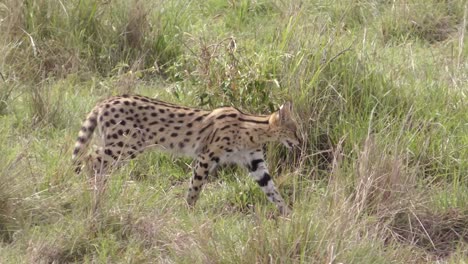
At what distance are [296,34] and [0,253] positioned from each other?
10.1ft

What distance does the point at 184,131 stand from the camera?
7.99 metres

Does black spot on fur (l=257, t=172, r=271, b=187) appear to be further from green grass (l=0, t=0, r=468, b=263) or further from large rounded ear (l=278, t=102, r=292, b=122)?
large rounded ear (l=278, t=102, r=292, b=122)

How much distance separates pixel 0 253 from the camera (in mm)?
6305

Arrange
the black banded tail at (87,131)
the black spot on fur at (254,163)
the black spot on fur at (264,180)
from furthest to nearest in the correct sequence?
the black banded tail at (87,131)
the black spot on fur at (254,163)
the black spot on fur at (264,180)

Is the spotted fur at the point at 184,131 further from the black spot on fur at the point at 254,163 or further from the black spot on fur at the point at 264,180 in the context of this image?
the black spot on fur at the point at 264,180

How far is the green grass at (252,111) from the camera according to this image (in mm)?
6355

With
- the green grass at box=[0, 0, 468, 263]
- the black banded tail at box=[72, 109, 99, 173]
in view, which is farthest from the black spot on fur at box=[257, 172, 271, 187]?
the black banded tail at box=[72, 109, 99, 173]

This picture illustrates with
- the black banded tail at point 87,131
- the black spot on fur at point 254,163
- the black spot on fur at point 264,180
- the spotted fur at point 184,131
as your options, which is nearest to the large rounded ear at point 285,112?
the spotted fur at point 184,131

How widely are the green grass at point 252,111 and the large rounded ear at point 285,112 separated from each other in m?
0.15

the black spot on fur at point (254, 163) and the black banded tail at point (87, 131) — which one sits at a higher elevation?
the black banded tail at point (87, 131)

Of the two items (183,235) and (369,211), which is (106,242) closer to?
(183,235)

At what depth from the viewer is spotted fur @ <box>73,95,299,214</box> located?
7.84 m

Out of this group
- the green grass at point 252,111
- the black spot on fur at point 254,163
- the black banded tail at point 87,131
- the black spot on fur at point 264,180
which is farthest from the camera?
the black banded tail at point 87,131

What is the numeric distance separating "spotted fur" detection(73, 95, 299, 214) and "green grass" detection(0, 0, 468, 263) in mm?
117
